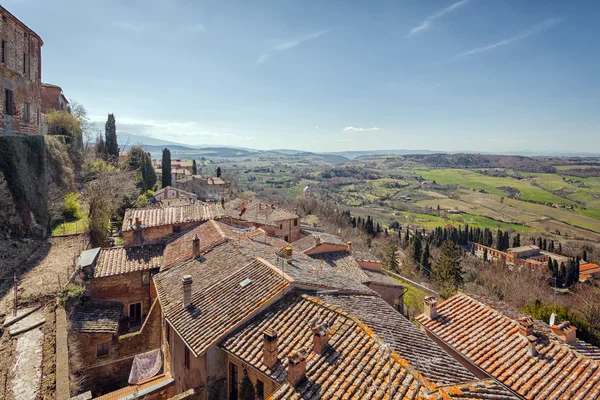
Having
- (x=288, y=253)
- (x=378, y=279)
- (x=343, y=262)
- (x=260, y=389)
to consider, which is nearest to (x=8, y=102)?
(x=288, y=253)

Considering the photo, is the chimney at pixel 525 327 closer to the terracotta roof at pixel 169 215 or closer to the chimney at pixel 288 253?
the chimney at pixel 288 253

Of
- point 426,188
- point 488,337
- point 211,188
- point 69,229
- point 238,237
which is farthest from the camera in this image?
point 426,188

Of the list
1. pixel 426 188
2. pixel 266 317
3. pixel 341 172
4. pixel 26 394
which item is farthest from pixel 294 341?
pixel 341 172

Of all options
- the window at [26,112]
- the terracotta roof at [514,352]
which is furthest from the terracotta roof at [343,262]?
the window at [26,112]

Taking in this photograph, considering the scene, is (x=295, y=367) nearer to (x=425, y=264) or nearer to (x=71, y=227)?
(x=71, y=227)

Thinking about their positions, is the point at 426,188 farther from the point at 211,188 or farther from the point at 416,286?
the point at 416,286

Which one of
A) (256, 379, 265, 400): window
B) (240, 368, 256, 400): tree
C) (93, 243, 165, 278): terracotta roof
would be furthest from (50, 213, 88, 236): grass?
(256, 379, 265, 400): window
